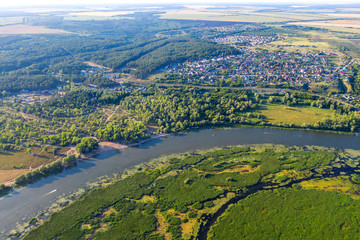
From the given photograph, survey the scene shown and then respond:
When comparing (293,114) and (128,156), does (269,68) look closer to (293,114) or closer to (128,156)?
(293,114)

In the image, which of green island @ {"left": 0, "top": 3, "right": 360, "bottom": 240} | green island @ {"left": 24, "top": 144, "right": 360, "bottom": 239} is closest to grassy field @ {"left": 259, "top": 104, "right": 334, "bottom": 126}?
green island @ {"left": 0, "top": 3, "right": 360, "bottom": 240}

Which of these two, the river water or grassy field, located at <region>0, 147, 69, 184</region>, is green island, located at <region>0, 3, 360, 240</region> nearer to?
grassy field, located at <region>0, 147, 69, 184</region>

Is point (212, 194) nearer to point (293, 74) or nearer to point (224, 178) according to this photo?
point (224, 178)

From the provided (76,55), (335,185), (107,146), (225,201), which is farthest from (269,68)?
(76,55)

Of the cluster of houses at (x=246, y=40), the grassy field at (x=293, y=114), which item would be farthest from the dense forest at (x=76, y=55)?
the grassy field at (x=293, y=114)

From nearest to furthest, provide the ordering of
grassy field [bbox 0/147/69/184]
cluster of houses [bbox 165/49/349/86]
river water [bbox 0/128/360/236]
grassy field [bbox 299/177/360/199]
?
river water [bbox 0/128/360/236], grassy field [bbox 299/177/360/199], grassy field [bbox 0/147/69/184], cluster of houses [bbox 165/49/349/86]

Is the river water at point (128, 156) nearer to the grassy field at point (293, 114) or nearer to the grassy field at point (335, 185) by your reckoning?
the grassy field at point (293, 114)

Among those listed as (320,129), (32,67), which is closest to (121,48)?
(32,67)
